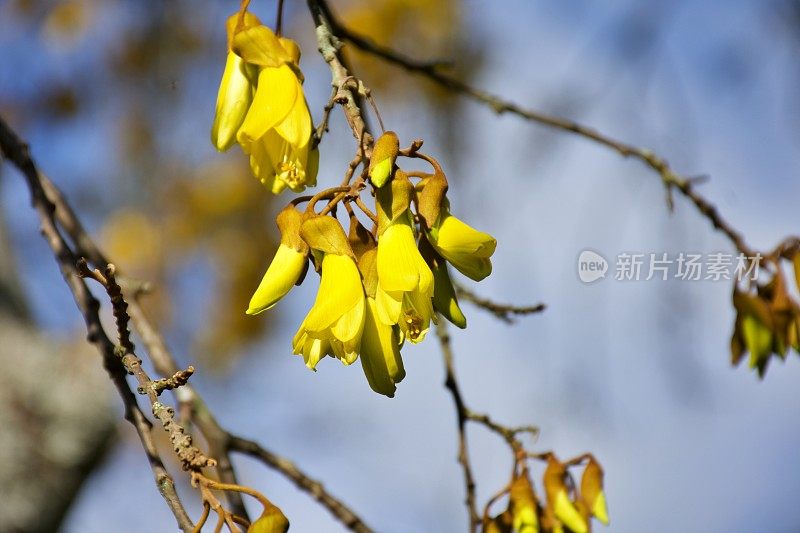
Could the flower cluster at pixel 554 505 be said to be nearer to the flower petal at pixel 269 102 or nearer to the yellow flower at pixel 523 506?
the yellow flower at pixel 523 506

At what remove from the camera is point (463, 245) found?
2.28 feet

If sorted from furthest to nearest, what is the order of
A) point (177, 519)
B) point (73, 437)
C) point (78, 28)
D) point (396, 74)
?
point (396, 74) → point (78, 28) → point (73, 437) → point (177, 519)

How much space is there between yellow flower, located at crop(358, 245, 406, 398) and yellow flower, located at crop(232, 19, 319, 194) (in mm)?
129

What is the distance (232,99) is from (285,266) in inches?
6.6

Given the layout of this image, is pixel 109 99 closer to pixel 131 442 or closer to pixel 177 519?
pixel 131 442

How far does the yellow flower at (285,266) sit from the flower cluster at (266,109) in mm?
34

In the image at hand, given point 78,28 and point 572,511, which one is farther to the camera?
point 78,28

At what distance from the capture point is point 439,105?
2732 millimetres

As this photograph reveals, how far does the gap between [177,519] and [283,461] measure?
65 cm

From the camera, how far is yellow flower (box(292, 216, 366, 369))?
2.21 ft

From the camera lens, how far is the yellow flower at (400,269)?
0.66 m

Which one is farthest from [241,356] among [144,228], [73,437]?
[73,437]

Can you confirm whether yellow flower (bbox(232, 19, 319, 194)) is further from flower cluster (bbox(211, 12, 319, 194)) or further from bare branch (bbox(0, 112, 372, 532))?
bare branch (bbox(0, 112, 372, 532))

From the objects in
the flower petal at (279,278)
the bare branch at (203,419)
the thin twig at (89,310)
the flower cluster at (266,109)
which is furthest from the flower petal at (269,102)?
the bare branch at (203,419)
